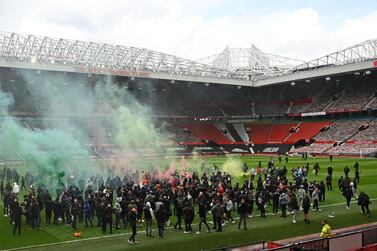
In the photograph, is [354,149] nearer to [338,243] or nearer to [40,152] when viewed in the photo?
[40,152]

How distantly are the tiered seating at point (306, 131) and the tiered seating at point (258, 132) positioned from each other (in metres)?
4.24

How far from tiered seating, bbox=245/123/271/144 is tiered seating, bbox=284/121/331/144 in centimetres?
424

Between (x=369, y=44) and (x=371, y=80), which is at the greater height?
(x=369, y=44)

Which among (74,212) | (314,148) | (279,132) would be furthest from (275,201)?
(279,132)

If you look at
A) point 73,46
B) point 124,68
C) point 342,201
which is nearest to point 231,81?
point 124,68

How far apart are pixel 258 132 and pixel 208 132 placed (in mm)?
8141

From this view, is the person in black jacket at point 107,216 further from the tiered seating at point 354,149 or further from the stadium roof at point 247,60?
the stadium roof at point 247,60

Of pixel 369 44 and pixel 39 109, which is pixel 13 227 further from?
pixel 369 44

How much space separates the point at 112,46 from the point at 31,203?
41.7m

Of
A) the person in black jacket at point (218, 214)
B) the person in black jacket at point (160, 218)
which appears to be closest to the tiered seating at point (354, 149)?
the person in black jacket at point (218, 214)

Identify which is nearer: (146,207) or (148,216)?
(148,216)

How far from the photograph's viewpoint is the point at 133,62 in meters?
57.2

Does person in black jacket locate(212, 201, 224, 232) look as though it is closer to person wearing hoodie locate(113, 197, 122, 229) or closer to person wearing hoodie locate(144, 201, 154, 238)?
person wearing hoodie locate(144, 201, 154, 238)

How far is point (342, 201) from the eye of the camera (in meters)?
21.1
